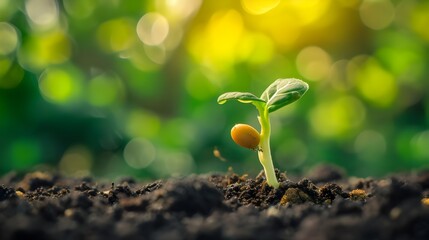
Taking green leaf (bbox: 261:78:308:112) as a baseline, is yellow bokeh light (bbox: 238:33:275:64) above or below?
above

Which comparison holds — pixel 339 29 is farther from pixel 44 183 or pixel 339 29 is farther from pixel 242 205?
pixel 242 205

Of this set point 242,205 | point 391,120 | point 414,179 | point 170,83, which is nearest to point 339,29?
point 391,120

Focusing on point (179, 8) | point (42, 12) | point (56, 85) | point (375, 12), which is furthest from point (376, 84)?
point (42, 12)

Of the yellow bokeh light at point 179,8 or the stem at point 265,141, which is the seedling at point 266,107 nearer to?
the stem at point 265,141

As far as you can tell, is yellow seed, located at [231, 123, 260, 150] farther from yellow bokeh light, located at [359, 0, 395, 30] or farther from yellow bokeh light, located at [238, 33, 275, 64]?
yellow bokeh light, located at [359, 0, 395, 30]

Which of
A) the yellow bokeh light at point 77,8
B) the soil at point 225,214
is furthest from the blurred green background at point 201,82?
the soil at point 225,214

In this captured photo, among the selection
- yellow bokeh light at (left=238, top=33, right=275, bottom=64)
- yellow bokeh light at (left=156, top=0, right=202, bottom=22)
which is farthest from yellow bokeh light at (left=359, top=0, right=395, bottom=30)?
yellow bokeh light at (left=156, top=0, right=202, bottom=22)
